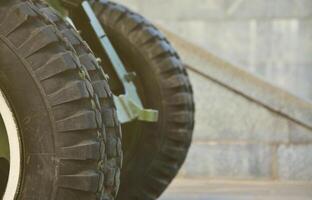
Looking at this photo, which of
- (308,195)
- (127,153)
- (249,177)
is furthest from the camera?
(249,177)

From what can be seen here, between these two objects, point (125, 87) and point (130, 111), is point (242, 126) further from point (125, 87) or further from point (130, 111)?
point (130, 111)

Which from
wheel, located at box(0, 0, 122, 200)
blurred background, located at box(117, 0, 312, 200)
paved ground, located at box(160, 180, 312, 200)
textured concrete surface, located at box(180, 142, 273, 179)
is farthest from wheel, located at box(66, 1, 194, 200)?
textured concrete surface, located at box(180, 142, 273, 179)

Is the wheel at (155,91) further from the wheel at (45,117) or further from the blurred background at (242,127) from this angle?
the blurred background at (242,127)

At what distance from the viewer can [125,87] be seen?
3.49 m

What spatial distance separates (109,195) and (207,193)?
10.00 feet

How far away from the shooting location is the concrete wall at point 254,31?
870cm

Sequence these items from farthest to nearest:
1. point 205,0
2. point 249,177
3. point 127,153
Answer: point 205,0
point 249,177
point 127,153

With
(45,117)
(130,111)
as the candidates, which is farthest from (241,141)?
(45,117)

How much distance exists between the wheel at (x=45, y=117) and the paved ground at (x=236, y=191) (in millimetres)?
2507

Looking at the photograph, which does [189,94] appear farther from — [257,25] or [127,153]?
[257,25]

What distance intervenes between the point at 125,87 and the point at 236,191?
2114 mm

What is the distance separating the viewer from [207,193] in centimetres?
519

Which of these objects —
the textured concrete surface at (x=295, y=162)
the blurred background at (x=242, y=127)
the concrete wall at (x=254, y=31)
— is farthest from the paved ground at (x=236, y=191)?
the concrete wall at (x=254, y=31)

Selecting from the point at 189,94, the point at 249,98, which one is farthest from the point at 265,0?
the point at 189,94
